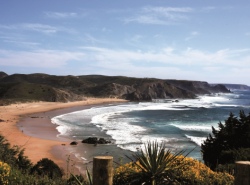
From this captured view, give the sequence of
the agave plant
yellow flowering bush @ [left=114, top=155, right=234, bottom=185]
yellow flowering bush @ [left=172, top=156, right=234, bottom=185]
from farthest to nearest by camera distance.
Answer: yellow flowering bush @ [left=172, top=156, right=234, bottom=185], yellow flowering bush @ [left=114, top=155, right=234, bottom=185], the agave plant

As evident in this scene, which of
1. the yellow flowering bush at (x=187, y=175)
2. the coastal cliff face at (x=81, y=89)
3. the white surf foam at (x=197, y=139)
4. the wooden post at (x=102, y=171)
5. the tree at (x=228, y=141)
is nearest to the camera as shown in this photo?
the wooden post at (x=102, y=171)

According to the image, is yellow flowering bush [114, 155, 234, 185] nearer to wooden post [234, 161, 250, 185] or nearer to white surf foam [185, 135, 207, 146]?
wooden post [234, 161, 250, 185]

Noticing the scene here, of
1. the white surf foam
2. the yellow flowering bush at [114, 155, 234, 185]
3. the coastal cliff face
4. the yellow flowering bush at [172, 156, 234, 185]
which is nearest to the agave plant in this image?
the yellow flowering bush at [114, 155, 234, 185]

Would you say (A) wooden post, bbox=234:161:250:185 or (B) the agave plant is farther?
(B) the agave plant

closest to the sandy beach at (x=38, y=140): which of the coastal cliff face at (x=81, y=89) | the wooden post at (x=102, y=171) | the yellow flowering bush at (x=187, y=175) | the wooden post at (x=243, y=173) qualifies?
the yellow flowering bush at (x=187, y=175)

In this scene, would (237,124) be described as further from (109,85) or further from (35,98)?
(109,85)

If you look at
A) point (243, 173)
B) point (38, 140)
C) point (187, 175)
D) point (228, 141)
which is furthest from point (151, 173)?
point (38, 140)

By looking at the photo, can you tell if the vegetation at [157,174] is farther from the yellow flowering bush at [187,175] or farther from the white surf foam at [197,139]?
the white surf foam at [197,139]

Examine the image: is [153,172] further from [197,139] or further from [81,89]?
[81,89]

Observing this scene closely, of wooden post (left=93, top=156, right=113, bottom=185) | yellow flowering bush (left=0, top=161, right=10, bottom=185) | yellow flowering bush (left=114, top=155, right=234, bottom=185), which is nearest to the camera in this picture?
wooden post (left=93, top=156, right=113, bottom=185)
